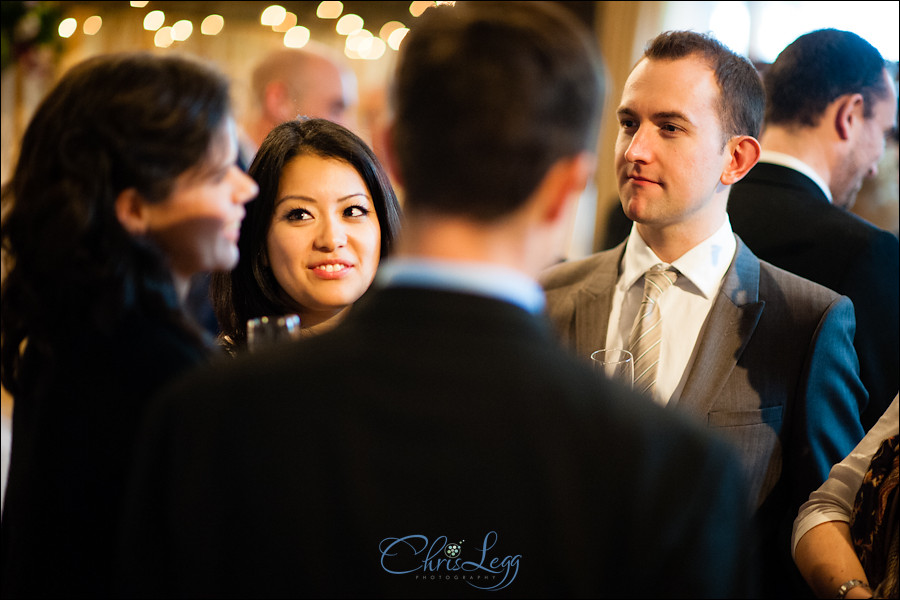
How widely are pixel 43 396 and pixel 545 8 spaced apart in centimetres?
78

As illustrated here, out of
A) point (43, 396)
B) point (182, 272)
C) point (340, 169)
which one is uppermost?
point (340, 169)

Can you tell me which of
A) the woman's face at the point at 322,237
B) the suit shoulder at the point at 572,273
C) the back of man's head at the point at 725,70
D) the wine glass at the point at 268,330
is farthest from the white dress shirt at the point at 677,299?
the wine glass at the point at 268,330

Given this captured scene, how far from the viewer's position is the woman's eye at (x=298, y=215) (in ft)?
6.42

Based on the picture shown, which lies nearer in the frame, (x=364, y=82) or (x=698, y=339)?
(x=698, y=339)

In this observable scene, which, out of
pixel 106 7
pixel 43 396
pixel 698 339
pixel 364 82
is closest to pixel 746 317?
pixel 698 339

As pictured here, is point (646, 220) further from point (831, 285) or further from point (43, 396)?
point (43, 396)

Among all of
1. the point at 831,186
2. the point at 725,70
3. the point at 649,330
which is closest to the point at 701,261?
the point at 649,330

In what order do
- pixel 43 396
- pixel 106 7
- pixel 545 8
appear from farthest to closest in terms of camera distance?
1. pixel 106 7
2. pixel 43 396
3. pixel 545 8

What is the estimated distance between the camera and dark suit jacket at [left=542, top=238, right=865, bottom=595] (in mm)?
1914

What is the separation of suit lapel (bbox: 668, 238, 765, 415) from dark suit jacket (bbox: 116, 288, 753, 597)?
101 centimetres

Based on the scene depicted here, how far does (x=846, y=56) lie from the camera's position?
261cm

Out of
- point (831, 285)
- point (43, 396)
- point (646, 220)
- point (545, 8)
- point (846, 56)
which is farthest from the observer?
point (846, 56)

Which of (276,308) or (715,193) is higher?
(715,193)

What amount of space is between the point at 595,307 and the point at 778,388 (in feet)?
1.58
